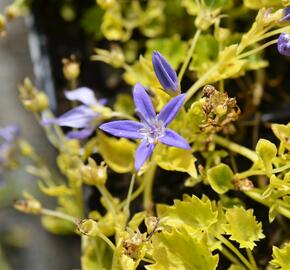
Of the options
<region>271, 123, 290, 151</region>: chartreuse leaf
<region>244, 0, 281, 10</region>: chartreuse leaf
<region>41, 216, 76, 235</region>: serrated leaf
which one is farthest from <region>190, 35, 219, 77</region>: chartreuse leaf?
<region>41, 216, 76, 235</region>: serrated leaf

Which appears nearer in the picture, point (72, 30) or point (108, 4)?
point (108, 4)

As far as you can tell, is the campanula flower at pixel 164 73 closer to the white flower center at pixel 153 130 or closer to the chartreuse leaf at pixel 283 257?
the white flower center at pixel 153 130

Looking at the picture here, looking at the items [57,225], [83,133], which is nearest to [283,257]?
[83,133]

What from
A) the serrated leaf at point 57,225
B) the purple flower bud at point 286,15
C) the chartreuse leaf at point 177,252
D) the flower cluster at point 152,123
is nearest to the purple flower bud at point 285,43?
the purple flower bud at point 286,15

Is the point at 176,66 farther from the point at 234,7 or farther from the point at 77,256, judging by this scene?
the point at 77,256

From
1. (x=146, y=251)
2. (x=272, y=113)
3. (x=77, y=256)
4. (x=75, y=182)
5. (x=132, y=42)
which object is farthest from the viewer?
(x=77, y=256)

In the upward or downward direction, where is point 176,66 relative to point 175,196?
upward

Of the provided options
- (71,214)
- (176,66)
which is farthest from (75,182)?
(176,66)
